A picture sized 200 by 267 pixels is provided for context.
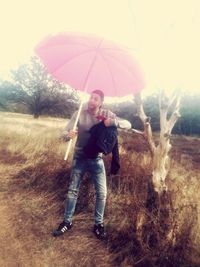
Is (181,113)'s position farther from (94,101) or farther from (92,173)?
(94,101)

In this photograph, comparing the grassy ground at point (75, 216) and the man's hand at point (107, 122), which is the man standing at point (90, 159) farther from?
the grassy ground at point (75, 216)

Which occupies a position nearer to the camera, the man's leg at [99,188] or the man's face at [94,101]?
the man's face at [94,101]

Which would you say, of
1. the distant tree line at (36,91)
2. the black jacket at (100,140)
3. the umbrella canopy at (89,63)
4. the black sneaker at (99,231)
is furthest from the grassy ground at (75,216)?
the distant tree line at (36,91)

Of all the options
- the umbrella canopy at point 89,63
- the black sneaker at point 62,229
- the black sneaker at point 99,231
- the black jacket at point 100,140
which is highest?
the umbrella canopy at point 89,63

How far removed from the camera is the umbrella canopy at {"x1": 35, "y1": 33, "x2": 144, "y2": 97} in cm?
388

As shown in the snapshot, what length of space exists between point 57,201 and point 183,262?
253cm

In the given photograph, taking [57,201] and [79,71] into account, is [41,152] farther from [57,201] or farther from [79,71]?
[79,71]

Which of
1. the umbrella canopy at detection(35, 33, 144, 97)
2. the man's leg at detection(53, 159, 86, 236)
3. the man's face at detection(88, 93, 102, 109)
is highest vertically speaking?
the umbrella canopy at detection(35, 33, 144, 97)

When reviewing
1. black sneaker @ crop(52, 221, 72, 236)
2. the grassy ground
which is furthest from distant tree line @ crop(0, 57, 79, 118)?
black sneaker @ crop(52, 221, 72, 236)

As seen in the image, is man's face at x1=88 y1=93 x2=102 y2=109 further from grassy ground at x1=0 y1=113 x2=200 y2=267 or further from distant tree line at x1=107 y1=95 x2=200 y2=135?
distant tree line at x1=107 y1=95 x2=200 y2=135

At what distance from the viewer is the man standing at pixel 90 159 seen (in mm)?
4180

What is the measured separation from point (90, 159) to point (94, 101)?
2.40ft

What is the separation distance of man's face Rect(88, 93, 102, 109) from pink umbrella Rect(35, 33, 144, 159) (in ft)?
0.28

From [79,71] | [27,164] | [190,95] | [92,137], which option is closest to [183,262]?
[92,137]
